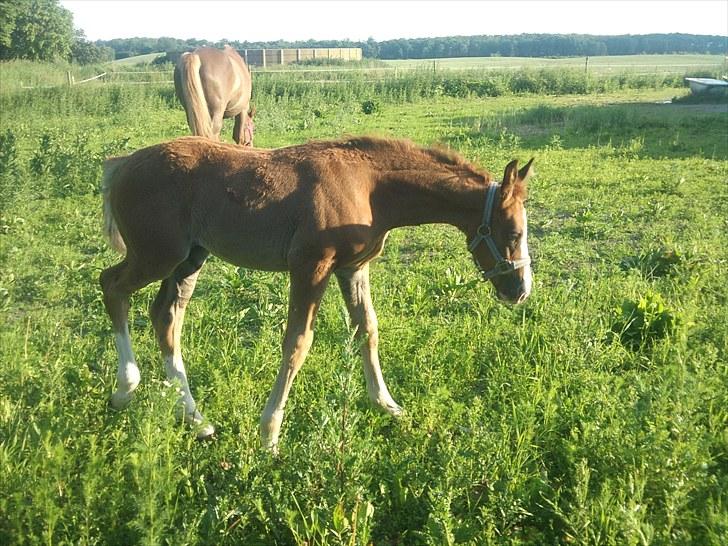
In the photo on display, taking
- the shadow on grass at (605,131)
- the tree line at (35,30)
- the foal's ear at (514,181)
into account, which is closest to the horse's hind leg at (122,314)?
the foal's ear at (514,181)

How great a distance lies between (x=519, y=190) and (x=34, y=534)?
2725 mm

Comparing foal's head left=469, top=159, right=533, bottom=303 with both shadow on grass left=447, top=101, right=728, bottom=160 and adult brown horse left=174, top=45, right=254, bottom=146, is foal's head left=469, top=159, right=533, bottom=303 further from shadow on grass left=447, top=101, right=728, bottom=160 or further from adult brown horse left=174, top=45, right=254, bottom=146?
shadow on grass left=447, top=101, right=728, bottom=160

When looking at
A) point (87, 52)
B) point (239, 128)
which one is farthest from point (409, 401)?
point (87, 52)

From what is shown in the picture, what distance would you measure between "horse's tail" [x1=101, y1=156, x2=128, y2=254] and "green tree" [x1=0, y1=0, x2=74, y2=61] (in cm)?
4233

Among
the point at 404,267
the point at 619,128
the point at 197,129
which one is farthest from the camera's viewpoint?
the point at 619,128

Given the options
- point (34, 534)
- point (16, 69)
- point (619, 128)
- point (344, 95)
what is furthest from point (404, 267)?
point (16, 69)

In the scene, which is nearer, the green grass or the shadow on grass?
the shadow on grass

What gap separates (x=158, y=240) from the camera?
3.55m

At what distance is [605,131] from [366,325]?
1167 cm

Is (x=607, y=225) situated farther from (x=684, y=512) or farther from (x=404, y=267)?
(x=684, y=512)

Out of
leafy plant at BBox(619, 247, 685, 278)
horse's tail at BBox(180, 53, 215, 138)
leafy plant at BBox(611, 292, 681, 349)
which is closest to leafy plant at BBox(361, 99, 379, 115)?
horse's tail at BBox(180, 53, 215, 138)

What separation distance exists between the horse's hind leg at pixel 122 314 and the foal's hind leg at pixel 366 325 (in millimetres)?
1112

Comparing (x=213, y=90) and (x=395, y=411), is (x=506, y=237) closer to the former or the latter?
(x=395, y=411)

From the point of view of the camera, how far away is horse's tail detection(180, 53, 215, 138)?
22.8 feet
